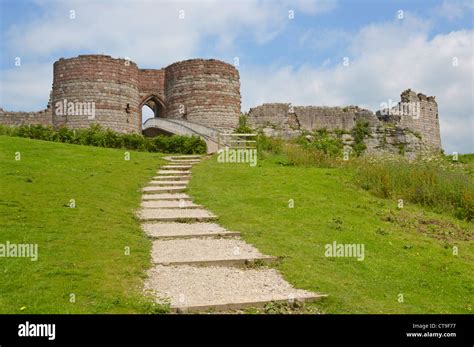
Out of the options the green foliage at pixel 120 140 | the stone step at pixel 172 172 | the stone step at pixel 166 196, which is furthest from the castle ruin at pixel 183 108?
the stone step at pixel 166 196

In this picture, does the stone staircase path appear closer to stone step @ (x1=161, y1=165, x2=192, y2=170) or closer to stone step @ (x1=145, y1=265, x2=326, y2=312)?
stone step @ (x1=145, y1=265, x2=326, y2=312)

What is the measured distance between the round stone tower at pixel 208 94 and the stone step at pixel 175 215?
24332mm

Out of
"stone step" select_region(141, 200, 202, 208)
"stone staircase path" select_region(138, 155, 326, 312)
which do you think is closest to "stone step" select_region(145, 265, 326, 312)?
"stone staircase path" select_region(138, 155, 326, 312)

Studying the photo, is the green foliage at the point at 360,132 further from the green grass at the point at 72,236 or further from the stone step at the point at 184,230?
the stone step at the point at 184,230

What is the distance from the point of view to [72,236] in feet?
33.7

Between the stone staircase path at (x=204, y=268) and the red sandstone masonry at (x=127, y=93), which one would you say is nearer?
the stone staircase path at (x=204, y=268)

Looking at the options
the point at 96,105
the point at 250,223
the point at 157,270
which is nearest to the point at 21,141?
the point at 96,105

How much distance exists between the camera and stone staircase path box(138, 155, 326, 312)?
25.0 feet

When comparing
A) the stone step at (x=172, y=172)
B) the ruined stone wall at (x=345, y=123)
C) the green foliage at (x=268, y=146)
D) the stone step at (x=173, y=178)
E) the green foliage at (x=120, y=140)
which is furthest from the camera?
the ruined stone wall at (x=345, y=123)

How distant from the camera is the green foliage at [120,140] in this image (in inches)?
1100

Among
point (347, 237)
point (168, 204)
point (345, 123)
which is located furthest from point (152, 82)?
point (347, 237)

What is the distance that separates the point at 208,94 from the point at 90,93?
829 centimetres

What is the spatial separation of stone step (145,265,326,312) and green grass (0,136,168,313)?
1.10ft
